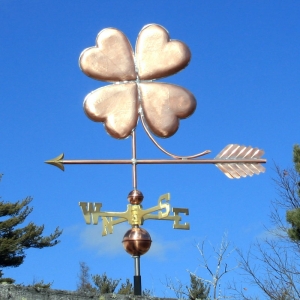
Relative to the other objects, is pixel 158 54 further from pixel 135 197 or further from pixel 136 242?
pixel 136 242

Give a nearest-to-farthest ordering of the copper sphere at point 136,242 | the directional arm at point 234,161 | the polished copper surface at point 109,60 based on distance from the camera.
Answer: the copper sphere at point 136,242 < the directional arm at point 234,161 < the polished copper surface at point 109,60

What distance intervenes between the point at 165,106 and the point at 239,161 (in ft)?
1.97

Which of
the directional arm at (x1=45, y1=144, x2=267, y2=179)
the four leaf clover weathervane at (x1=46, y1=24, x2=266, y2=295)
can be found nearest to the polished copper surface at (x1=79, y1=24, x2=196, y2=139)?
the four leaf clover weathervane at (x1=46, y1=24, x2=266, y2=295)

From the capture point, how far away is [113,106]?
4020mm

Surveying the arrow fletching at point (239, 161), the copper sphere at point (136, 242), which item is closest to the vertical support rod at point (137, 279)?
the copper sphere at point (136, 242)

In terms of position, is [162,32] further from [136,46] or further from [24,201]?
[24,201]

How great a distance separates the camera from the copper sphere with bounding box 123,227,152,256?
351 cm

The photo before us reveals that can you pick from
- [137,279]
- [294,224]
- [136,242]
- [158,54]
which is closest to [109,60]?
[158,54]

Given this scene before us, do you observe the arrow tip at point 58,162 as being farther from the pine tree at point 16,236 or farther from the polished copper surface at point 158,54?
the pine tree at point 16,236

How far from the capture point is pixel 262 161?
3977mm

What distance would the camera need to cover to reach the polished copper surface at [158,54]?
4.11 metres

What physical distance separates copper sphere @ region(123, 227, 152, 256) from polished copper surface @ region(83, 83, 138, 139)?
2.32 feet

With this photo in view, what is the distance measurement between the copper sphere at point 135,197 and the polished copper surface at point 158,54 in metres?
0.84

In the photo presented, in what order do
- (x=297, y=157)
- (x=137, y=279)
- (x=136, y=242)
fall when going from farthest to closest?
(x=297, y=157), (x=136, y=242), (x=137, y=279)
